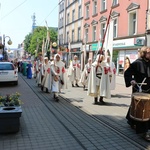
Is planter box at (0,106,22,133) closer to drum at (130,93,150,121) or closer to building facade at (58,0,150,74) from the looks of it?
drum at (130,93,150,121)

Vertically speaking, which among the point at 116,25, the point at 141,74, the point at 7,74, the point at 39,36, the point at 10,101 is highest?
the point at 39,36

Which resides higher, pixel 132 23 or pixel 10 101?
pixel 132 23

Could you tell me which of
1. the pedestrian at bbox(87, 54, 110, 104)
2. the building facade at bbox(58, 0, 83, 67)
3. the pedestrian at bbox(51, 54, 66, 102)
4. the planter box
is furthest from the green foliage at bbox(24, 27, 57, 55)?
the planter box

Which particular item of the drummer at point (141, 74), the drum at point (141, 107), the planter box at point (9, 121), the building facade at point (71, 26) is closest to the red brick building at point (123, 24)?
the building facade at point (71, 26)

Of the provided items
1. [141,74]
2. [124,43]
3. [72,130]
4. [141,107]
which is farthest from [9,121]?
[124,43]

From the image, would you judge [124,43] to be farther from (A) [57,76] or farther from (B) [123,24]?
(A) [57,76]

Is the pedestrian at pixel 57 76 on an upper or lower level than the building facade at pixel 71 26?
lower

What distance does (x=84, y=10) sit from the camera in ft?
117

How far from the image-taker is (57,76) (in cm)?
1002

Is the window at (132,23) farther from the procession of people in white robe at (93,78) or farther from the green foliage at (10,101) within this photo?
the green foliage at (10,101)

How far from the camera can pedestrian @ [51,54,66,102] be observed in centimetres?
995

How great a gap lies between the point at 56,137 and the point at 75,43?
3491 cm

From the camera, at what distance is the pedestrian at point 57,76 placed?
Result: 9.95 meters

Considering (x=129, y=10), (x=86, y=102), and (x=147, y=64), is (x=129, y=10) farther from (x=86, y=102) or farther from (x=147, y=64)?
(x=147, y=64)
